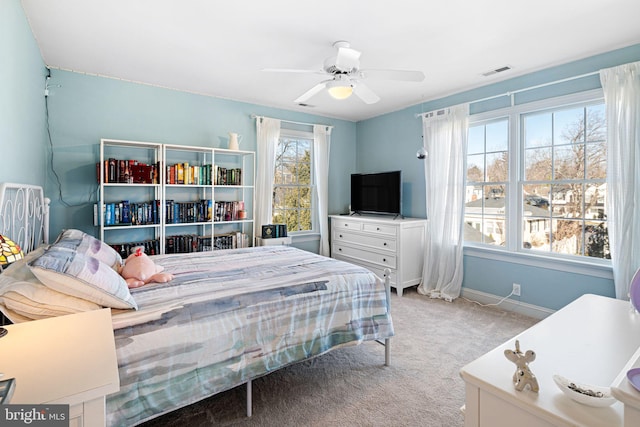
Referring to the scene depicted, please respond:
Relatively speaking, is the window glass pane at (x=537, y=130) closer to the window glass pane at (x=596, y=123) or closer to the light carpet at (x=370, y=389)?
the window glass pane at (x=596, y=123)

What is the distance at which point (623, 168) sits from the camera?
2.74 metres

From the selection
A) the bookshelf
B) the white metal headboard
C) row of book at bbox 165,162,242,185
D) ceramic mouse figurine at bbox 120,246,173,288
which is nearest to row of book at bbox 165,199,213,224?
the bookshelf

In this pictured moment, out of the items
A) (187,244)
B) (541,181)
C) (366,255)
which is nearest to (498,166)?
(541,181)

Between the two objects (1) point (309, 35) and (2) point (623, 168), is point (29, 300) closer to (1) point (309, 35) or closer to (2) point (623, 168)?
(1) point (309, 35)

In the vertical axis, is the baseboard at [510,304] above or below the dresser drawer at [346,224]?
below

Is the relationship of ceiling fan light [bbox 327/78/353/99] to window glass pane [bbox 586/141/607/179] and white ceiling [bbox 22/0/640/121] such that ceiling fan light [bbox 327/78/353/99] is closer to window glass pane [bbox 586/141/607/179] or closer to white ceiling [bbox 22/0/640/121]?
white ceiling [bbox 22/0/640/121]

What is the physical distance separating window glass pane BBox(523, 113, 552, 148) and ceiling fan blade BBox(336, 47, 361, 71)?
2187 mm

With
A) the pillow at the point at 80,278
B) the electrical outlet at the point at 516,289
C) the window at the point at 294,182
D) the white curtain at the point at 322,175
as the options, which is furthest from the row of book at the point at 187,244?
the electrical outlet at the point at 516,289

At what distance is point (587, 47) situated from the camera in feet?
9.19

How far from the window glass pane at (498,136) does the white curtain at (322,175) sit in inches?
88.1

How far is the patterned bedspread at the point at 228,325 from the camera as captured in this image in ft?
4.89

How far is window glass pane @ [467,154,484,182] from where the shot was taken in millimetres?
3898

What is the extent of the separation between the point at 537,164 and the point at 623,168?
756 millimetres

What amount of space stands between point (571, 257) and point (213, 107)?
171 inches
